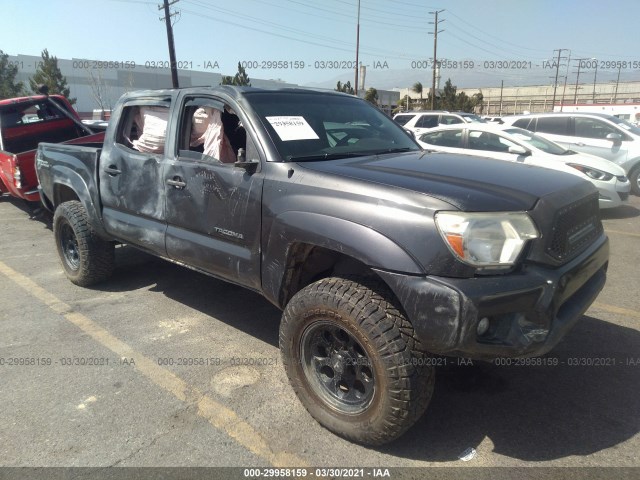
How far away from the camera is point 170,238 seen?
3.71 metres

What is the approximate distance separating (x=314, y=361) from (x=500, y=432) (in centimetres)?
111

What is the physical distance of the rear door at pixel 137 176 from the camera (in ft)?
12.5

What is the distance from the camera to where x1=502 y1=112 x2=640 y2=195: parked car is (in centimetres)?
1007

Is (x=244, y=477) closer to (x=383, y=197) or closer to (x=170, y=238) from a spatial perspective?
(x=383, y=197)

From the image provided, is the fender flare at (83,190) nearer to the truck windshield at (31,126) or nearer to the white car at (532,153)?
the truck windshield at (31,126)

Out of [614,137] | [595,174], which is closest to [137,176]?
[595,174]

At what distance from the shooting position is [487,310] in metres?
2.18

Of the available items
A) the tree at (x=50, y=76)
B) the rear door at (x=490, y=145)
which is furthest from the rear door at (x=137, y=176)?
Result: the tree at (x=50, y=76)

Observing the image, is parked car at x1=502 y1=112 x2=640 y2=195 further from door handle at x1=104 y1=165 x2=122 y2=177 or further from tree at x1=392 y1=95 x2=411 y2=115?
tree at x1=392 y1=95 x2=411 y2=115

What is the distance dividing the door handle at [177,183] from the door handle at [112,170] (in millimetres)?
836

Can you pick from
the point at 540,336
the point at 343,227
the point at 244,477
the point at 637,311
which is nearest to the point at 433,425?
the point at 540,336

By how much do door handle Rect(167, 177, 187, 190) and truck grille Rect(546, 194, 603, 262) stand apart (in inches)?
95.5

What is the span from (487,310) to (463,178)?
0.82m

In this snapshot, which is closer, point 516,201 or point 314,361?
point 516,201
